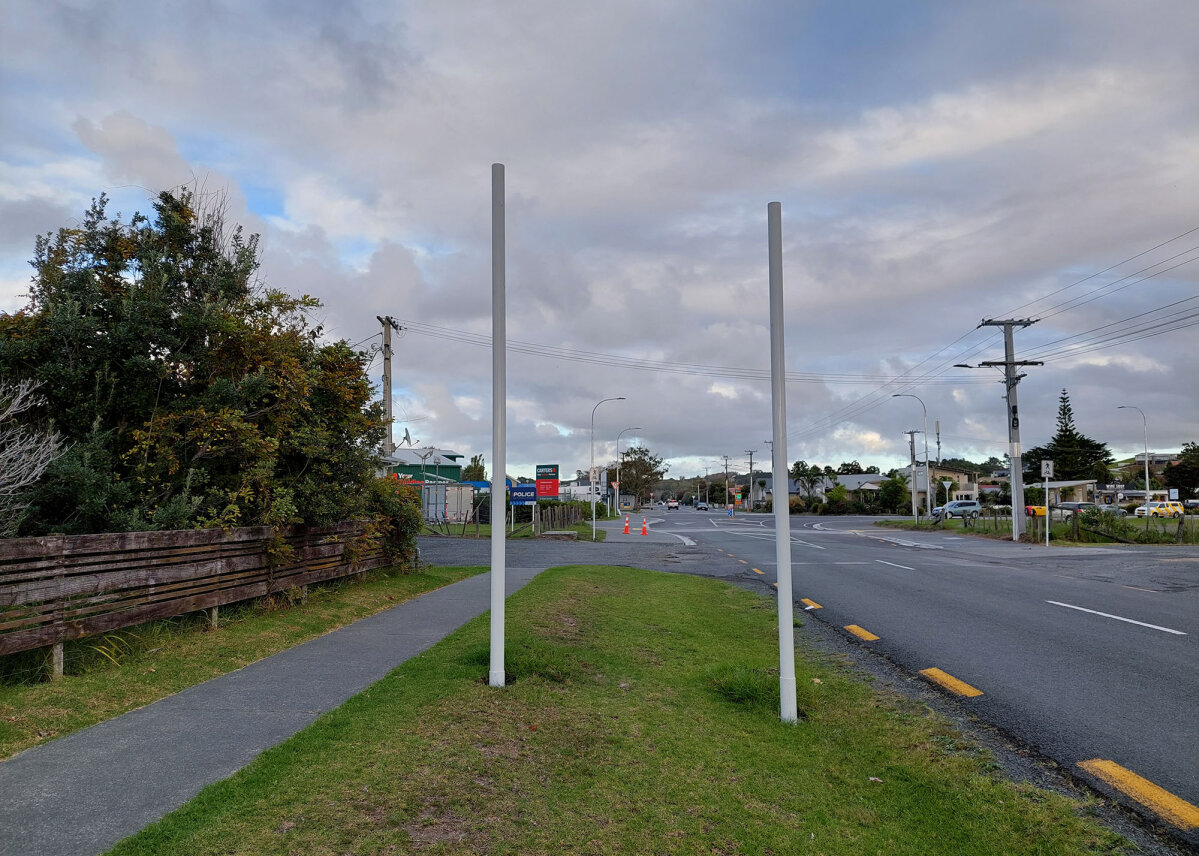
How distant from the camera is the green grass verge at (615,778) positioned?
149 inches

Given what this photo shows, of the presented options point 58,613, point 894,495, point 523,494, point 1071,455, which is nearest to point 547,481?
point 523,494

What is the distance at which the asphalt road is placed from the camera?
5398 mm

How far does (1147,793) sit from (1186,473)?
94659mm

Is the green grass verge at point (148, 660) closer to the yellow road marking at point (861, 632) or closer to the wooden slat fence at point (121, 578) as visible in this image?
the wooden slat fence at point (121, 578)

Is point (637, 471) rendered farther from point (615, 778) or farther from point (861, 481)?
point (615, 778)

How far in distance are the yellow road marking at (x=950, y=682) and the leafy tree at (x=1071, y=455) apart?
291 ft

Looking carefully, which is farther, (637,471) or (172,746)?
(637,471)

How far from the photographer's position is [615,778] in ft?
15.1

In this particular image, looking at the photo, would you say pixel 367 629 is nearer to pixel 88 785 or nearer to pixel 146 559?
pixel 146 559

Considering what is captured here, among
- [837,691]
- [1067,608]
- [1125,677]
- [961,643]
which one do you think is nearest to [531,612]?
[837,691]

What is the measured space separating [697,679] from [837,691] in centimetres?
127

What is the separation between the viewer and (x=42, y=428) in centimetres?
835

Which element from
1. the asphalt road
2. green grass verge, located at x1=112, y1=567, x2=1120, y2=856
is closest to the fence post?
green grass verge, located at x1=112, y1=567, x2=1120, y2=856

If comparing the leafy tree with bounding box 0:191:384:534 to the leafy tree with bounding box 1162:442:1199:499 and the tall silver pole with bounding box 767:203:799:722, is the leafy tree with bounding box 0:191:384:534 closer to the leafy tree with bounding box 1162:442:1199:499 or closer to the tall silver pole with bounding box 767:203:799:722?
the tall silver pole with bounding box 767:203:799:722
